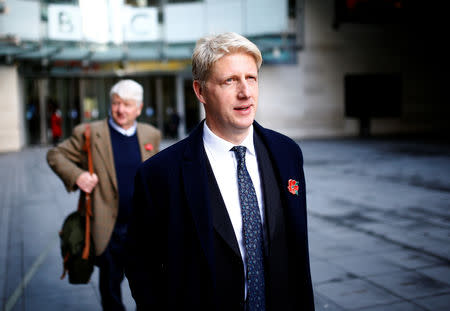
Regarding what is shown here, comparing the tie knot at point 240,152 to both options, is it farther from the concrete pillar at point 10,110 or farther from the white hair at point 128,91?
the concrete pillar at point 10,110

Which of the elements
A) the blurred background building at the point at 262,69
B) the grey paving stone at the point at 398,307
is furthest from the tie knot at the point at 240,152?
the blurred background building at the point at 262,69

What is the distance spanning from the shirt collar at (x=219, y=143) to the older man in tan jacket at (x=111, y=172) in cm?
167

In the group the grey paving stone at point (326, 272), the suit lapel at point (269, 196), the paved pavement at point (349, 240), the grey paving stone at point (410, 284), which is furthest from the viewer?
the grey paving stone at point (326, 272)

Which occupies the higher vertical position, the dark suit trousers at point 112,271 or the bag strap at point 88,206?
the bag strap at point 88,206

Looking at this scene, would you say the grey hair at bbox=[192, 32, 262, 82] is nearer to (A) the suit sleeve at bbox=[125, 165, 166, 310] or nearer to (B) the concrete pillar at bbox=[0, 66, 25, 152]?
(A) the suit sleeve at bbox=[125, 165, 166, 310]

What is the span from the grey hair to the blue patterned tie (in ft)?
1.46

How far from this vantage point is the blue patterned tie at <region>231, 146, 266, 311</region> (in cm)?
191

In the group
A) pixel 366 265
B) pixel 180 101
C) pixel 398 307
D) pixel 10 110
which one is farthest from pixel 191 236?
pixel 180 101

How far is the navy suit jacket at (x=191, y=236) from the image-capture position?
1.86 metres

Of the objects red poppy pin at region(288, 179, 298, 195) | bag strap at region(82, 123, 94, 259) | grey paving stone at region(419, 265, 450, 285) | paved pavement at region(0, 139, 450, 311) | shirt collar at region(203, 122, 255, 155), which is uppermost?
shirt collar at region(203, 122, 255, 155)

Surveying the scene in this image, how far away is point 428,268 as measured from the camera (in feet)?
15.3

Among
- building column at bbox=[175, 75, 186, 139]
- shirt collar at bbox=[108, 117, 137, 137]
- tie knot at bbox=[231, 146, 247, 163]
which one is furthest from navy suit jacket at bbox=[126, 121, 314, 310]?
building column at bbox=[175, 75, 186, 139]

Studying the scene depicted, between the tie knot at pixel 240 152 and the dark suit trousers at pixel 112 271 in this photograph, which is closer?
the tie knot at pixel 240 152

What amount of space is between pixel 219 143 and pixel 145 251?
0.61 metres
